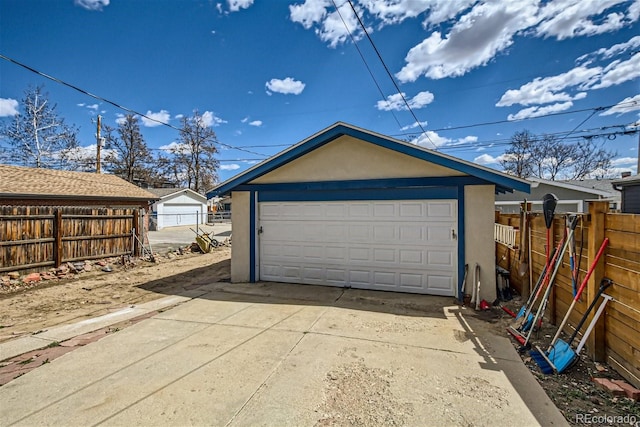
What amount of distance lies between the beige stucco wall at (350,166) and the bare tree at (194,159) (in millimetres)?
28564

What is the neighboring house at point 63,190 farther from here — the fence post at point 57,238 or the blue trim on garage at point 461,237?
the blue trim on garage at point 461,237

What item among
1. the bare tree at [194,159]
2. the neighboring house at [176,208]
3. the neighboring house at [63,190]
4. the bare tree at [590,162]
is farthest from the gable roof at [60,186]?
the bare tree at [590,162]

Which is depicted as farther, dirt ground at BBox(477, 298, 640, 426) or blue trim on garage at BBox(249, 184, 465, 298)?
blue trim on garage at BBox(249, 184, 465, 298)

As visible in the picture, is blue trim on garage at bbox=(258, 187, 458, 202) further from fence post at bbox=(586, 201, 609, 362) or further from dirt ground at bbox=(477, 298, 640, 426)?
dirt ground at bbox=(477, 298, 640, 426)

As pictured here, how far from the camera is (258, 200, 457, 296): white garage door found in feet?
19.8

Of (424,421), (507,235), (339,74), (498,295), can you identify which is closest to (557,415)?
(424,421)

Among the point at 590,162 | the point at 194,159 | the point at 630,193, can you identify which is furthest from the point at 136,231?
the point at 590,162

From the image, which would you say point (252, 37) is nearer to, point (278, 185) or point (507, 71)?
point (278, 185)

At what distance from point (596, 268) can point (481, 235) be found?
8.25 feet

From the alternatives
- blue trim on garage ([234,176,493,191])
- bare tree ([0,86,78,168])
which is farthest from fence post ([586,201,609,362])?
bare tree ([0,86,78,168])

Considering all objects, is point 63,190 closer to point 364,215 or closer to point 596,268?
point 364,215

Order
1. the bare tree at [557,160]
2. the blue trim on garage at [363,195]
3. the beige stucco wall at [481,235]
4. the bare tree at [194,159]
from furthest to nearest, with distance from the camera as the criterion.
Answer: the bare tree at [194,159] → the bare tree at [557,160] → the blue trim on garage at [363,195] → the beige stucco wall at [481,235]

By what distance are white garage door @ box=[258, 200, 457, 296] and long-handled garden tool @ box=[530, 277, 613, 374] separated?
102 inches

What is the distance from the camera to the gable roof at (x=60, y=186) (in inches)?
425
